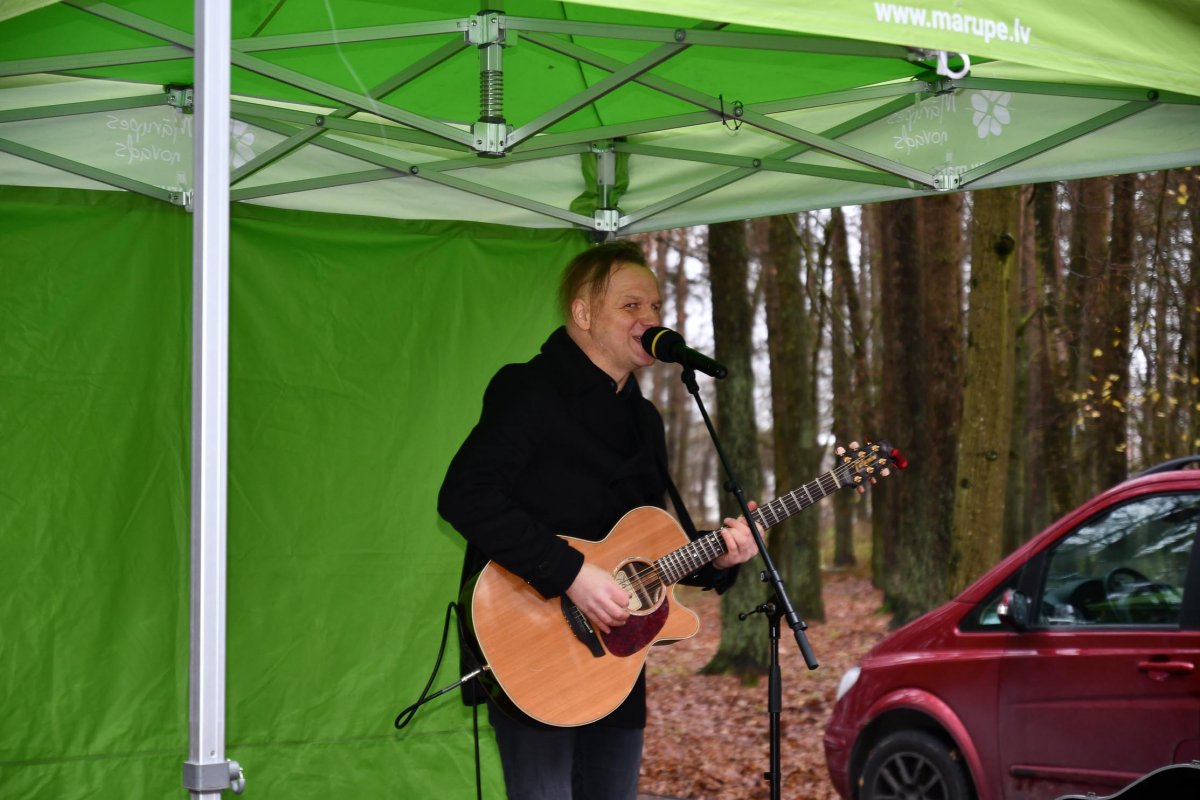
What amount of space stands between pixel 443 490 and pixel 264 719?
203 cm

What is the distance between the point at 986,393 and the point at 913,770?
330cm

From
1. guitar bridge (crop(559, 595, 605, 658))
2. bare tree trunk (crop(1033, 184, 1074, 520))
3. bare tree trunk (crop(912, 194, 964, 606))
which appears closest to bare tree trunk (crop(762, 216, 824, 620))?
bare tree trunk (crop(912, 194, 964, 606))

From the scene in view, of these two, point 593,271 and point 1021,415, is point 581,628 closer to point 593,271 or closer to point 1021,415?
point 593,271

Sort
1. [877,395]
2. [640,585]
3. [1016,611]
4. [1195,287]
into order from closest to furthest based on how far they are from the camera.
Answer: [640,585], [1016,611], [1195,287], [877,395]

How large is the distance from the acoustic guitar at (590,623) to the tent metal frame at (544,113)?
4.10 feet

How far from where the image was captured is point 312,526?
493cm

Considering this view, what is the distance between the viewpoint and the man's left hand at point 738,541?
342cm

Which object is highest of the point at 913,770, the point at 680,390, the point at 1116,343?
the point at 680,390

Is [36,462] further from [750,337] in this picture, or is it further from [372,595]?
[750,337]

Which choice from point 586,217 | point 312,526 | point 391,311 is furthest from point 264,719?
point 586,217

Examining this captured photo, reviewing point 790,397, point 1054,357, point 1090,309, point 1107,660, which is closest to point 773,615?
point 1107,660

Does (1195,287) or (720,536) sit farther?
(1195,287)

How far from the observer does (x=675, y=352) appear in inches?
126

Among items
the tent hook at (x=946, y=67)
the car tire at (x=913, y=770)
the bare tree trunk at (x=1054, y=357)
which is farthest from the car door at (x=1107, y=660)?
the bare tree trunk at (x=1054, y=357)
